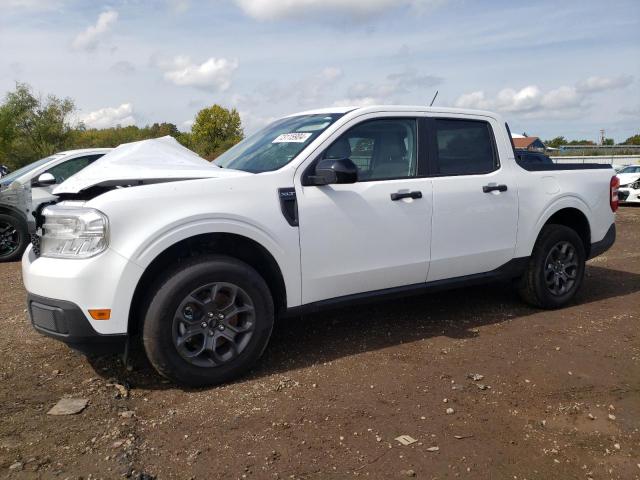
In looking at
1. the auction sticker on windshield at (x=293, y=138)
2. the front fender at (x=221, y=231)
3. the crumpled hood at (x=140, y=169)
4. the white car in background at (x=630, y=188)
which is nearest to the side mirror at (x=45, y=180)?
the crumpled hood at (x=140, y=169)

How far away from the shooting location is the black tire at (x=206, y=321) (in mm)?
Answer: 3518

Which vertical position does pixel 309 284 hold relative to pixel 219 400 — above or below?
above

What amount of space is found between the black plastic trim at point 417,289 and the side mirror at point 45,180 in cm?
622

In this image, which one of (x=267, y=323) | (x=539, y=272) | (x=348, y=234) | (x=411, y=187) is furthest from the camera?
(x=539, y=272)

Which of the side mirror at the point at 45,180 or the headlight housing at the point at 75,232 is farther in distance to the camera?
the side mirror at the point at 45,180

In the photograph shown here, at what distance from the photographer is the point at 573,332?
16.0ft

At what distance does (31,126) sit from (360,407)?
4256 centimetres

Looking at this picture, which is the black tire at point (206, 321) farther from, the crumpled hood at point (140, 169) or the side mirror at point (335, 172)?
the side mirror at point (335, 172)

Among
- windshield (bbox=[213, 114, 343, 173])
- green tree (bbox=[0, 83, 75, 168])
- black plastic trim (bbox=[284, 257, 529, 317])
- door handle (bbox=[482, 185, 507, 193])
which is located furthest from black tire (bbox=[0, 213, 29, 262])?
green tree (bbox=[0, 83, 75, 168])

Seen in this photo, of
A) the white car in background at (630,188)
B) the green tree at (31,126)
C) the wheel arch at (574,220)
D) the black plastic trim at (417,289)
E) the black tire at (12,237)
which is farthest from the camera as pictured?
the green tree at (31,126)

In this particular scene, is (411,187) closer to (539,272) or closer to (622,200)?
(539,272)

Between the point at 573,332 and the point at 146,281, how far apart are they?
138 inches

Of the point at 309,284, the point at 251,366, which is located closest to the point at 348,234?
the point at 309,284

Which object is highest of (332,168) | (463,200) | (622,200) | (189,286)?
(332,168)
